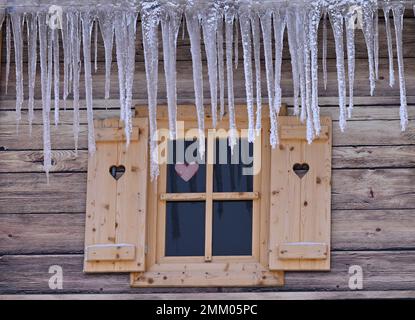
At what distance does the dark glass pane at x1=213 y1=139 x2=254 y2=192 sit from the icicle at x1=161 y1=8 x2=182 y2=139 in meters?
0.33

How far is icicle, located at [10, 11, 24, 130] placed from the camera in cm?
1014

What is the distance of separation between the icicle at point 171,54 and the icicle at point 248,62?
14.7 inches

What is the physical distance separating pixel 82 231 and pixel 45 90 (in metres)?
0.86

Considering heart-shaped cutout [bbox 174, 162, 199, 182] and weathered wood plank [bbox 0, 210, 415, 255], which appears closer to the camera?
weathered wood plank [bbox 0, 210, 415, 255]

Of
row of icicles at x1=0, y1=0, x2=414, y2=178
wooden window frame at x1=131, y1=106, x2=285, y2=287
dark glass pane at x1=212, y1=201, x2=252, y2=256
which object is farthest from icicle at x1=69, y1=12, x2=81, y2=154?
dark glass pane at x1=212, y1=201, x2=252, y2=256

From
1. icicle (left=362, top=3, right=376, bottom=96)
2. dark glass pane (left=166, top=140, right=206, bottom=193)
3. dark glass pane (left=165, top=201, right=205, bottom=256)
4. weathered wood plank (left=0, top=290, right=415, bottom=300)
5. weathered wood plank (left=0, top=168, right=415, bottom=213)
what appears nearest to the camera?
weathered wood plank (left=0, top=290, right=415, bottom=300)

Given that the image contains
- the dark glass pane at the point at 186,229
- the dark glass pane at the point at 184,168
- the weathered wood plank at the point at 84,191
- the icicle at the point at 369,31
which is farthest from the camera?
the dark glass pane at the point at 184,168

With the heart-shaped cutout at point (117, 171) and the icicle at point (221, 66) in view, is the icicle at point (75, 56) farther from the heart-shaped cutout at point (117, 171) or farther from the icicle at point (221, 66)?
the icicle at point (221, 66)

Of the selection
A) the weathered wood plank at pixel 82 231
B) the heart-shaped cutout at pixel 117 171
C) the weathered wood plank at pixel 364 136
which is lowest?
the weathered wood plank at pixel 82 231

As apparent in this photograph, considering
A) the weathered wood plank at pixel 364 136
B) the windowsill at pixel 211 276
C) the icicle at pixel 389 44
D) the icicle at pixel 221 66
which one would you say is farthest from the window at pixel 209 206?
the icicle at pixel 389 44

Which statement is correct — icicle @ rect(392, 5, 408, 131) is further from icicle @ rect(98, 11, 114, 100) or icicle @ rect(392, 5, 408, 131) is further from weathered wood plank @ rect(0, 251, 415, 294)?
icicle @ rect(98, 11, 114, 100)

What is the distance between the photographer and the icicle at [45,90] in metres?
10.1

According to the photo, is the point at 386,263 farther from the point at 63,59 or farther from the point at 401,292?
the point at 63,59

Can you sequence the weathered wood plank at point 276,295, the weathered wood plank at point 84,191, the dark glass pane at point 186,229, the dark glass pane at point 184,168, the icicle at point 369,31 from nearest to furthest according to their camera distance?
1. the weathered wood plank at point 276,295
2. the icicle at point 369,31
3. the weathered wood plank at point 84,191
4. the dark glass pane at point 186,229
5. the dark glass pane at point 184,168
